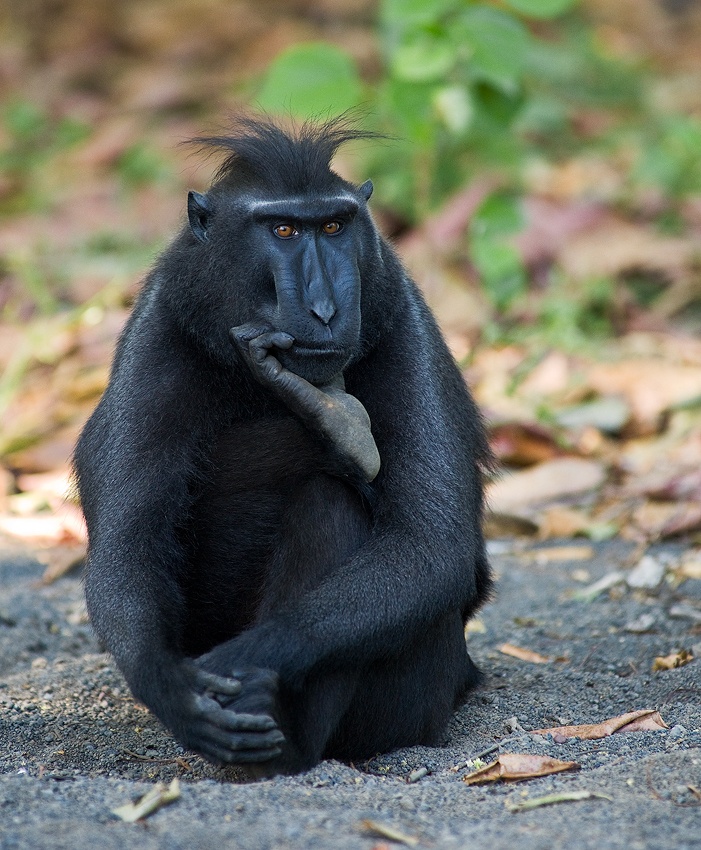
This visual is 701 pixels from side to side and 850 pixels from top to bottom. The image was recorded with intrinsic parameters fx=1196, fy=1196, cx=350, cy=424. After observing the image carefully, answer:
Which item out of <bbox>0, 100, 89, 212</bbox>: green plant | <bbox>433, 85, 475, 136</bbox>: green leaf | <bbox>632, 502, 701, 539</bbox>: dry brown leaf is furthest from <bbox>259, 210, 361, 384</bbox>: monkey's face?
<bbox>0, 100, 89, 212</bbox>: green plant

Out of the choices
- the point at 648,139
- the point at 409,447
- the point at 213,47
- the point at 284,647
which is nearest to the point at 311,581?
the point at 284,647

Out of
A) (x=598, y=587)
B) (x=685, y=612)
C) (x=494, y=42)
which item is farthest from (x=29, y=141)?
(x=685, y=612)

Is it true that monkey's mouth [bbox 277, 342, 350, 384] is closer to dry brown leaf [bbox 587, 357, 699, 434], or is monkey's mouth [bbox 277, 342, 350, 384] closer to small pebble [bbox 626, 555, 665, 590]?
small pebble [bbox 626, 555, 665, 590]

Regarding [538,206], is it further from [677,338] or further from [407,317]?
[407,317]

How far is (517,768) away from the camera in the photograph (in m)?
3.46

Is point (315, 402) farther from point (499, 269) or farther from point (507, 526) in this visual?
point (499, 269)

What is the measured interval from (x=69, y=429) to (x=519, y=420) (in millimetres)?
2871

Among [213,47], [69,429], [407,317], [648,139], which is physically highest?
[213,47]

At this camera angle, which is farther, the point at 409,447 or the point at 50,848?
the point at 409,447

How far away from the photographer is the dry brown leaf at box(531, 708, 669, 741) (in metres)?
3.83

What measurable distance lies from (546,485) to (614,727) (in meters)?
3.10

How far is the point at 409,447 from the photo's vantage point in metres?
3.89

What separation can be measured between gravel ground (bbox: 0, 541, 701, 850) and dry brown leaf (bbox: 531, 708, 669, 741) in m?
0.06

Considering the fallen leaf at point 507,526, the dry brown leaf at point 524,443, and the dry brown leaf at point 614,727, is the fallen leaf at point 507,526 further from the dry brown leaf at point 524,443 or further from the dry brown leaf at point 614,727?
the dry brown leaf at point 614,727
